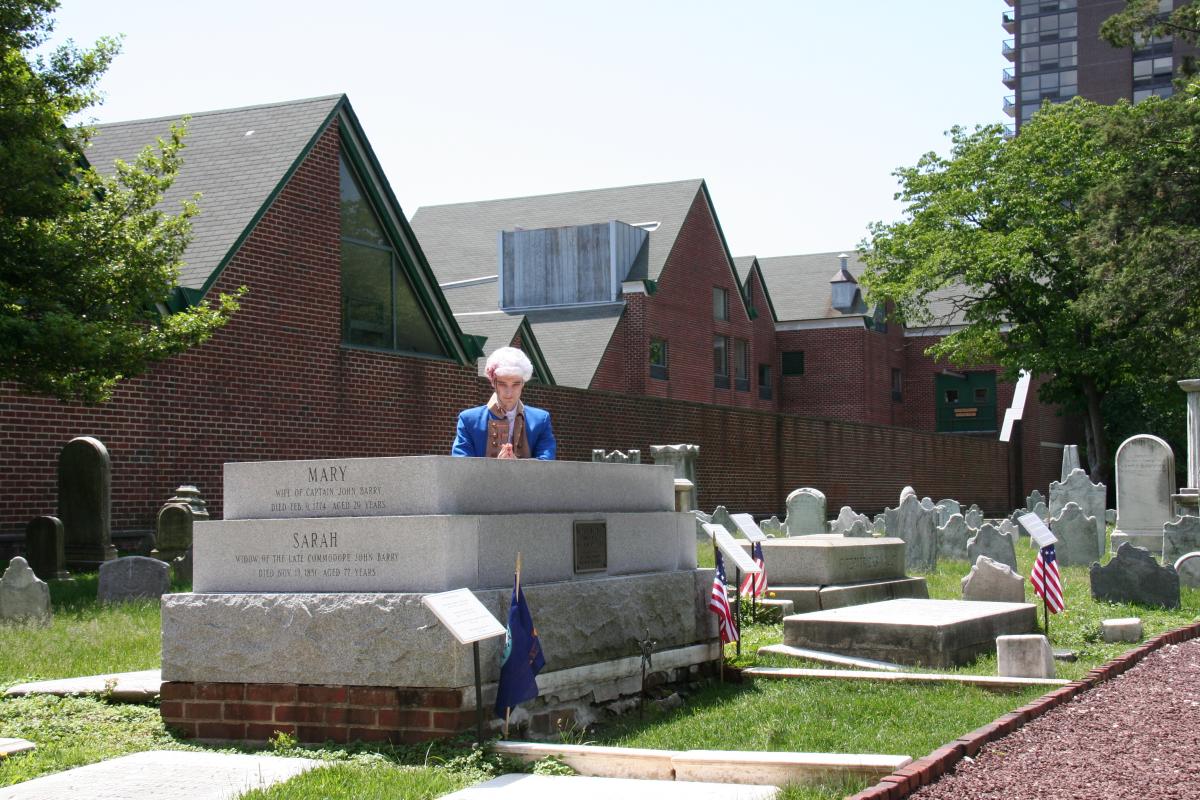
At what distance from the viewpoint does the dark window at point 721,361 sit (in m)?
46.8

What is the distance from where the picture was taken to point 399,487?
708 centimetres

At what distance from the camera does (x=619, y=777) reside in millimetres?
6371

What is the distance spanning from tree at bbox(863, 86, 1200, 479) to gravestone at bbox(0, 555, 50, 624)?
2888 cm

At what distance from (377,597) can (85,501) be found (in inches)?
412

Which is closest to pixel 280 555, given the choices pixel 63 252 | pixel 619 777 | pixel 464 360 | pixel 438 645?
pixel 438 645

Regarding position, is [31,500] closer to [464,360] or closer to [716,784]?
[464,360]

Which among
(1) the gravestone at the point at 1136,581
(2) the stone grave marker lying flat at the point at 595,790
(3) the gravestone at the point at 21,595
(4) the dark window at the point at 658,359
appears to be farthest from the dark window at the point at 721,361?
(2) the stone grave marker lying flat at the point at 595,790

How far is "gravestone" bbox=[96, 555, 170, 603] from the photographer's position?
13008mm

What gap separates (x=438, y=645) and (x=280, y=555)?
112 centimetres

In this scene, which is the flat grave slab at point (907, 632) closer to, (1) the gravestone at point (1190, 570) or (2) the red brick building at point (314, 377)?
(1) the gravestone at point (1190, 570)

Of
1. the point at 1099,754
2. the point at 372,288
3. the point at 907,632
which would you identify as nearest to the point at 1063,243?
the point at 372,288

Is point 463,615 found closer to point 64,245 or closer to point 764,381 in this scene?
point 64,245

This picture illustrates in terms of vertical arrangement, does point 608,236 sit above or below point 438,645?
above

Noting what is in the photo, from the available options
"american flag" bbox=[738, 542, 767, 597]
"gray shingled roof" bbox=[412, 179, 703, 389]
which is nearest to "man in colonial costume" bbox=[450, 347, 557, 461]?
"american flag" bbox=[738, 542, 767, 597]
